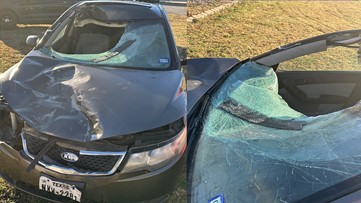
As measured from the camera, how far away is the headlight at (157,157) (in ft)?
6.39

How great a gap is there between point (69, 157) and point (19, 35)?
6271mm

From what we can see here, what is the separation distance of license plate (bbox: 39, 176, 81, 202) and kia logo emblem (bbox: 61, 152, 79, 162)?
0.46ft

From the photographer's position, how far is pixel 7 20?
Answer: 766cm

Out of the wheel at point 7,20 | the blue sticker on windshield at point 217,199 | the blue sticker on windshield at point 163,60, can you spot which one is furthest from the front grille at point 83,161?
the wheel at point 7,20

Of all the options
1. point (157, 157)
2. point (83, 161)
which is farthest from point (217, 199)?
point (83, 161)

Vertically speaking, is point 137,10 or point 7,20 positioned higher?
point 137,10

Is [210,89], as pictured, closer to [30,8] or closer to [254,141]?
[254,141]

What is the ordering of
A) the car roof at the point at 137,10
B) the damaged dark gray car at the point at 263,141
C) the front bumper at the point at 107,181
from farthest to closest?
the car roof at the point at 137,10, the front bumper at the point at 107,181, the damaged dark gray car at the point at 263,141

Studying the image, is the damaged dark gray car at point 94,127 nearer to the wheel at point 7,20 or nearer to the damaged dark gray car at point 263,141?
the damaged dark gray car at point 263,141

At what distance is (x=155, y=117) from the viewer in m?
2.13

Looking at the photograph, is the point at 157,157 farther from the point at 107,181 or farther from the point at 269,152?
the point at 269,152

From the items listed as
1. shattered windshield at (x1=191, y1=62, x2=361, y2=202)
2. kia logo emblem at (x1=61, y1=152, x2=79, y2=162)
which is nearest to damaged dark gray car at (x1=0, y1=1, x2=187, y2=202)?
kia logo emblem at (x1=61, y1=152, x2=79, y2=162)

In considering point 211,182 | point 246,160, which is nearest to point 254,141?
point 246,160

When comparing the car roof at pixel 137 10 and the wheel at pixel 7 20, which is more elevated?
the car roof at pixel 137 10
